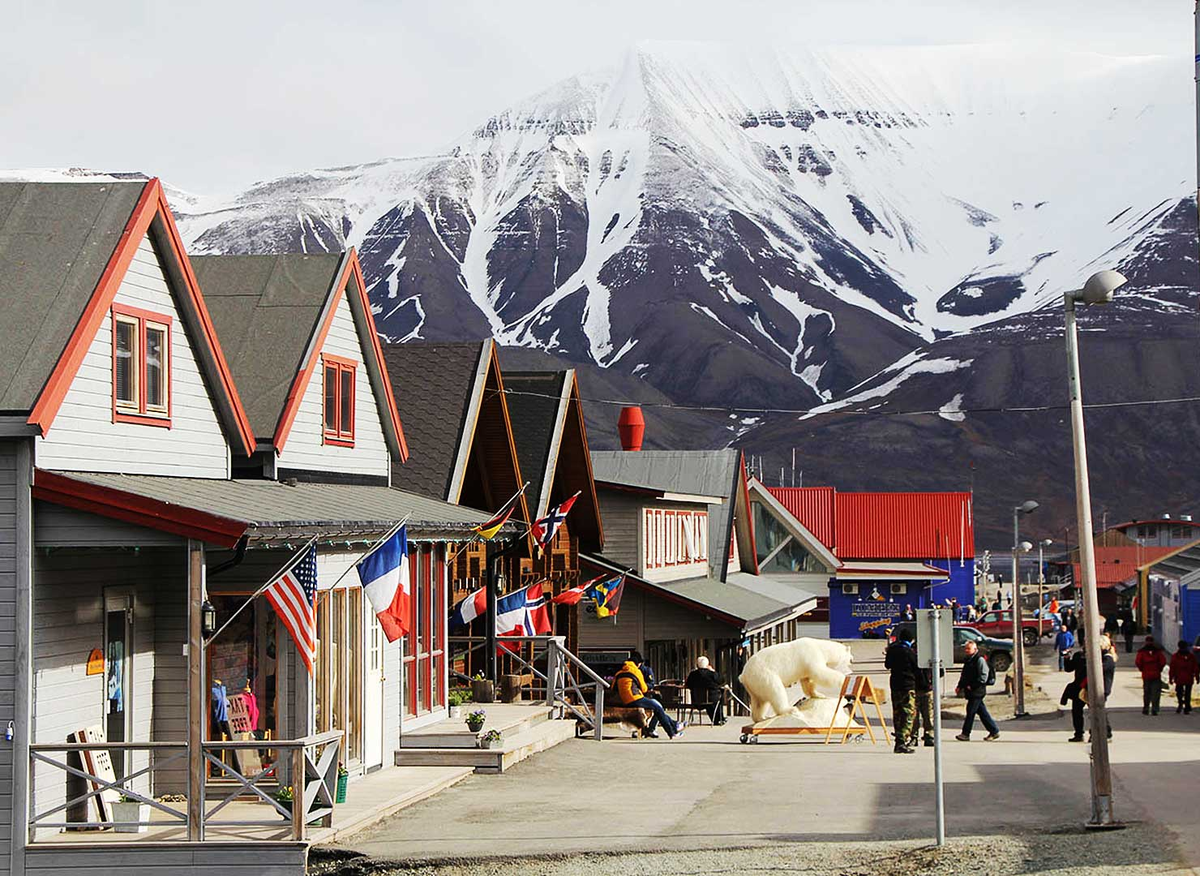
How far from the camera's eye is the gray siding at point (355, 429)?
2478 centimetres

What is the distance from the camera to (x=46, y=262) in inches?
773

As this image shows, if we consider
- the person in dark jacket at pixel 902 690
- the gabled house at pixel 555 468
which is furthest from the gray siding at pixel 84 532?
the gabled house at pixel 555 468

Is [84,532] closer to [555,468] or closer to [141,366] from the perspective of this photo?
[141,366]

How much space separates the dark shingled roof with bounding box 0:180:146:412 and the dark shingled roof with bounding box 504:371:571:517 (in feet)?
57.6

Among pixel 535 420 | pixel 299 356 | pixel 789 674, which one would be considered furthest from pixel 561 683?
pixel 299 356

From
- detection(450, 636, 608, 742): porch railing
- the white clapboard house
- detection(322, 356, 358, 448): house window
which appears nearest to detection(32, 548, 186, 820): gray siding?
the white clapboard house

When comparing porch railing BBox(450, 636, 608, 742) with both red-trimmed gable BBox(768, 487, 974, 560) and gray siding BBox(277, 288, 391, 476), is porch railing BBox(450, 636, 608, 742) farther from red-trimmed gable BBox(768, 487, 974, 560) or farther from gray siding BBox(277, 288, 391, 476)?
red-trimmed gable BBox(768, 487, 974, 560)

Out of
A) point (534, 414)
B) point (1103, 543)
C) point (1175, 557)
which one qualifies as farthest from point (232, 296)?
point (1103, 543)

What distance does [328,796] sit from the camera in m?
19.4

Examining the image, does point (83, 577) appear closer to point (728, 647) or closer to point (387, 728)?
point (387, 728)

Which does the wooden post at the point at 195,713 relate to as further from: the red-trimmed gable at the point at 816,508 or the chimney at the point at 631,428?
the red-trimmed gable at the point at 816,508

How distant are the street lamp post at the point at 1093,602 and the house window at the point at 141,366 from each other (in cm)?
1023

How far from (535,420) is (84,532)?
20793 mm

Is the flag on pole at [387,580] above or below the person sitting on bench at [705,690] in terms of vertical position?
above
